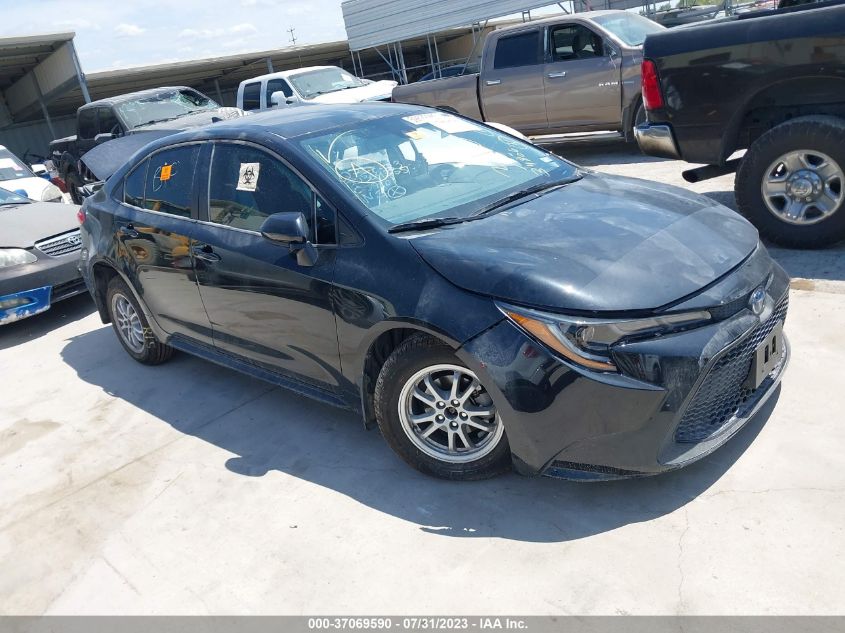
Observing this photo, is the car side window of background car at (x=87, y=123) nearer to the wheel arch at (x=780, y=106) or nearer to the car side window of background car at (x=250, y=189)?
the car side window of background car at (x=250, y=189)

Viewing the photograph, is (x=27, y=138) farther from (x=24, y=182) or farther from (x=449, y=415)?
(x=449, y=415)

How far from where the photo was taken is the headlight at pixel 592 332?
2787mm

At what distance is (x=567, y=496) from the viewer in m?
3.17

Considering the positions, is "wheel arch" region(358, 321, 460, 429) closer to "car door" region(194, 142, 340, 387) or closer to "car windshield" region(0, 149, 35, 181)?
"car door" region(194, 142, 340, 387)

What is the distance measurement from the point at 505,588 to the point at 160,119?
11.4m

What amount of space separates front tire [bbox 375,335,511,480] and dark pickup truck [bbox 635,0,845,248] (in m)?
3.44

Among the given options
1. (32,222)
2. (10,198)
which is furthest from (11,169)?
(32,222)

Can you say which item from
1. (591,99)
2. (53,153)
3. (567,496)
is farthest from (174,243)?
(53,153)

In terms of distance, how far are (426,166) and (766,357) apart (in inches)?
74.9

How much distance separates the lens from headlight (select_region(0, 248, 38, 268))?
6.64m

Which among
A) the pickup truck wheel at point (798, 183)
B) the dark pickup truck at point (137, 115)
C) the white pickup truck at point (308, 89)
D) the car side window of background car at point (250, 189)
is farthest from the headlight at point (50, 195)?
the pickup truck wheel at point (798, 183)

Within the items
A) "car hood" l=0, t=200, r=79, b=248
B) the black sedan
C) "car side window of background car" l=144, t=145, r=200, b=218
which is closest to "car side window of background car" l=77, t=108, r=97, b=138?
"car hood" l=0, t=200, r=79, b=248

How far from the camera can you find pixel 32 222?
288 inches

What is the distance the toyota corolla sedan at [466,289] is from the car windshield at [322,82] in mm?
9389
